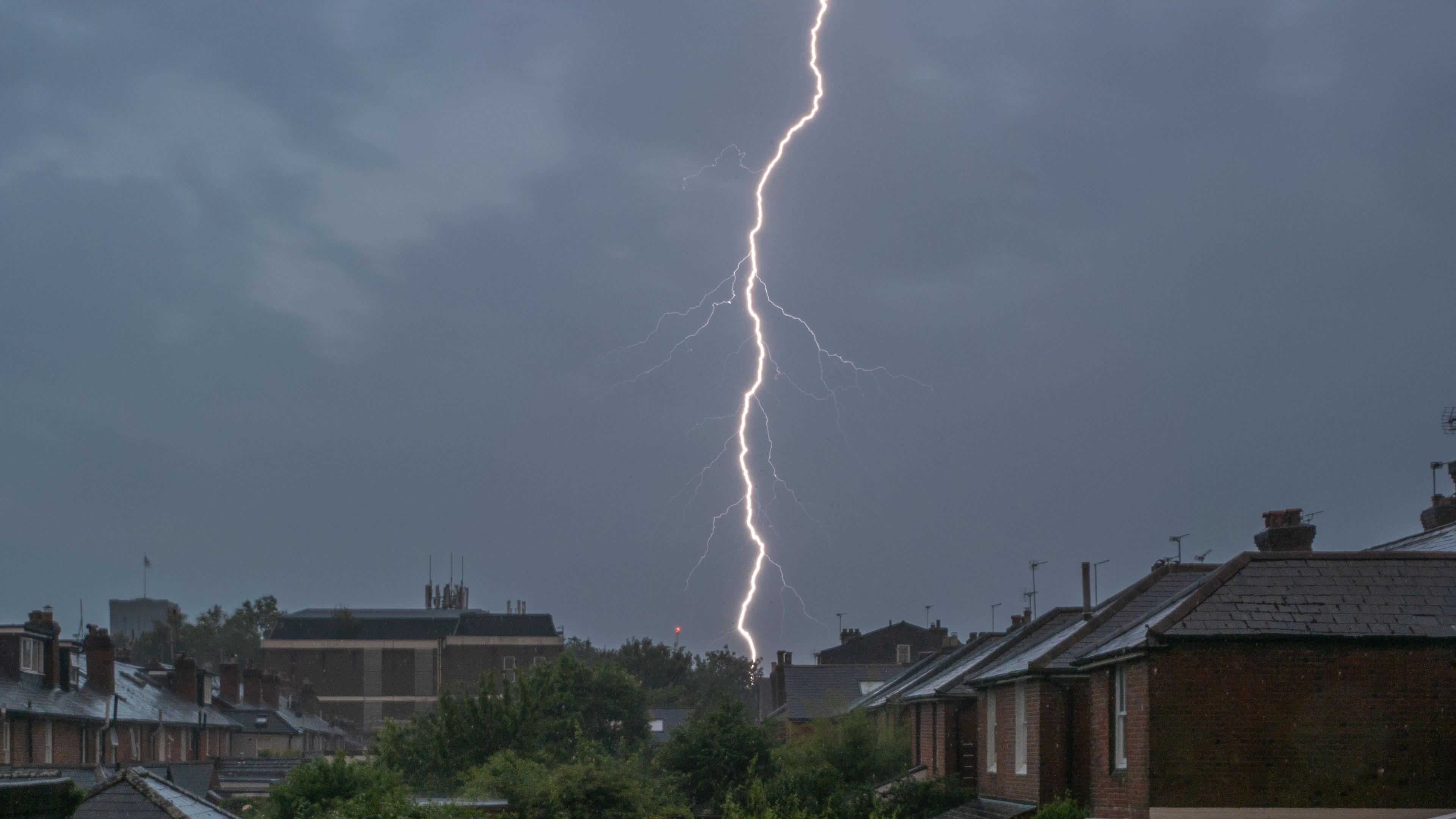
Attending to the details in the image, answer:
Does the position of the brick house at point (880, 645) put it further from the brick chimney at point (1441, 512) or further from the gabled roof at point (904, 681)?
the brick chimney at point (1441, 512)

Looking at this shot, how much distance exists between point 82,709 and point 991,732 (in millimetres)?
29213

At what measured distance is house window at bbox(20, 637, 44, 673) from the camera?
4056 cm

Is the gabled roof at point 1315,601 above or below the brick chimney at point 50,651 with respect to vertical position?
above

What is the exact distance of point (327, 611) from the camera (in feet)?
395

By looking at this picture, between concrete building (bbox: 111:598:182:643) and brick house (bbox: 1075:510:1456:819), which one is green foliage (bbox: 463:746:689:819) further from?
concrete building (bbox: 111:598:182:643)

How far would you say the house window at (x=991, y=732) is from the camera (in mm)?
27094

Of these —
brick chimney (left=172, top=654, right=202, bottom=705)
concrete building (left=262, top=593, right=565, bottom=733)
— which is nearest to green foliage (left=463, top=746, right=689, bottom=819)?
brick chimney (left=172, top=654, right=202, bottom=705)

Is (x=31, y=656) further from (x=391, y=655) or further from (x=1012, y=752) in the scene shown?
→ (x=391, y=655)

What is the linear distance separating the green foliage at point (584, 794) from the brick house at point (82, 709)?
1207cm

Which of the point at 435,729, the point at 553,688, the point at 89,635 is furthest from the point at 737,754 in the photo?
the point at 89,635

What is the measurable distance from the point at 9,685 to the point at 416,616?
7959 cm

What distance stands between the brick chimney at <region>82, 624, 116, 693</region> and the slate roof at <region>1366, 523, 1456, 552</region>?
39.6 metres

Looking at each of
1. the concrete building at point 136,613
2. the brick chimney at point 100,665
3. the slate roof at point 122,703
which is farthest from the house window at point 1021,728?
the concrete building at point 136,613

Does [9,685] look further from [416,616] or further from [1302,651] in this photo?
[416,616]
